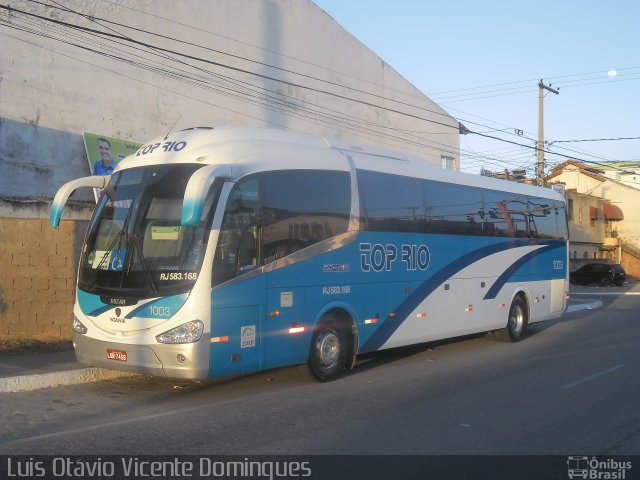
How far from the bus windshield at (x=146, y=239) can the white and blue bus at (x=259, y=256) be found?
Answer: 2cm

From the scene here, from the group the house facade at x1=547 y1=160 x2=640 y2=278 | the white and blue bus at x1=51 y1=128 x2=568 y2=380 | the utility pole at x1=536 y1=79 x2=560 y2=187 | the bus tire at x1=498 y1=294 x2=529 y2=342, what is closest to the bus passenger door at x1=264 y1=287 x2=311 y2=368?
the white and blue bus at x1=51 y1=128 x2=568 y2=380

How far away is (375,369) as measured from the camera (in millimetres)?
11836

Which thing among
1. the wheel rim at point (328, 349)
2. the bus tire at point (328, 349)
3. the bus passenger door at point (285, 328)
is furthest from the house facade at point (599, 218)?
the bus passenger door at point (285, 328)

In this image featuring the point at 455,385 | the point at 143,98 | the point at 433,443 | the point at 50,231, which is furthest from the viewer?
the point at 143,98

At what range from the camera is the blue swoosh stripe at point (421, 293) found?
1138 centimetres

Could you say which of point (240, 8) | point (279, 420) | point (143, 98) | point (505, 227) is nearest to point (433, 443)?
point (279, 420)

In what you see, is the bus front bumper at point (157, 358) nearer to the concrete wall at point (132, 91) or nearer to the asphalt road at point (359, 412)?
the asphalt road at point (359, 412)

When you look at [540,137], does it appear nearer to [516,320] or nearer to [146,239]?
[516,320]

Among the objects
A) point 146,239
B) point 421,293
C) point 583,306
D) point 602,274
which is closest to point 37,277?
point 146,239

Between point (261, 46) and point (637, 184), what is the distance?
62.7 m

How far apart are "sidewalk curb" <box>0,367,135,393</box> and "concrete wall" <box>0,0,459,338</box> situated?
3.26 m

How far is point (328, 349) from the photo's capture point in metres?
10.4

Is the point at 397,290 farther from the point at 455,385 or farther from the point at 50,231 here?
the point at 50,231

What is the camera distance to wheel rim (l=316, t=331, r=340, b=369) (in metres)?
10.2
